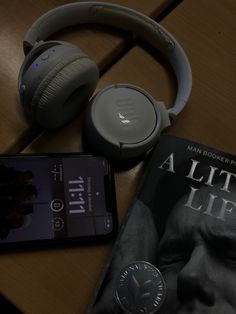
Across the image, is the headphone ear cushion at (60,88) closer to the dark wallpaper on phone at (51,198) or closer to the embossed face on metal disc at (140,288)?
the dark wallpaper on phone at (51,198)

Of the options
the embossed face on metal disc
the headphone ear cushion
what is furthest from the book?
the headphone ear cushion

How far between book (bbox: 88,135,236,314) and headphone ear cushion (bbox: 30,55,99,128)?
126 millimetres

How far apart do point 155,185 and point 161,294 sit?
13 cm

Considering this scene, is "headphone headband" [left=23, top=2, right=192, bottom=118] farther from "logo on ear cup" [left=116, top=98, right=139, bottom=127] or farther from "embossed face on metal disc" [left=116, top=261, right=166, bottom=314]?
"embossed face on metal disc" [left=116, top=261, right=166, bottom=314]

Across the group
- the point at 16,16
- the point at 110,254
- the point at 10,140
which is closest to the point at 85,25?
the point at 16,16

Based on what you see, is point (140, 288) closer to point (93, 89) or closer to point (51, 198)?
point (51, 198)

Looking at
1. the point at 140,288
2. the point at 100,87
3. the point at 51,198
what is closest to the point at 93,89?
the point at 100,87

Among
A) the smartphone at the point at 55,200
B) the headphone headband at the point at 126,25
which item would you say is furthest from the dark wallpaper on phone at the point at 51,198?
the headphone headband at the point at 126,25

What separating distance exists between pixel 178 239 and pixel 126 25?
1.03 feet

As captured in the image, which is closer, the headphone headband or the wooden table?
the wooden table

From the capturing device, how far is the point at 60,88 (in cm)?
52

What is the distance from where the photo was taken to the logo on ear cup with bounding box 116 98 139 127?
1.84ft

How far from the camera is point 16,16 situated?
66 cm

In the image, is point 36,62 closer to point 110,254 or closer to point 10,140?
point 10,140
